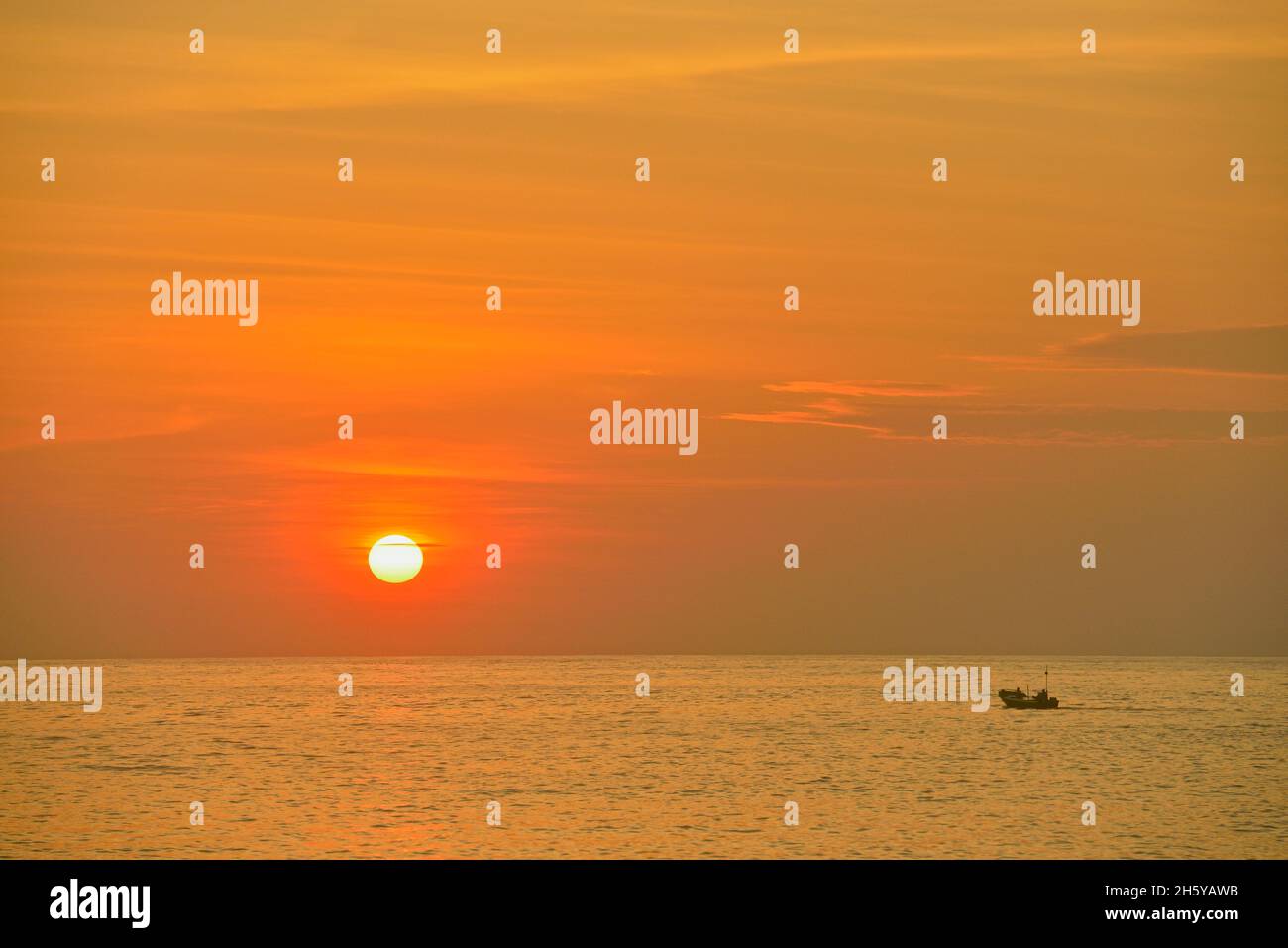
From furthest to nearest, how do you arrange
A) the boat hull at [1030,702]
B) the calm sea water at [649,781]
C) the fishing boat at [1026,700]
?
the boat hull at [1030,702] → the fishing boat at [1026,700] → the calm sea water at [649,781]

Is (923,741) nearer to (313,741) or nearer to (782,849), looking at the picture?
(313,741)

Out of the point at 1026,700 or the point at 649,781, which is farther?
the point at 1026,700

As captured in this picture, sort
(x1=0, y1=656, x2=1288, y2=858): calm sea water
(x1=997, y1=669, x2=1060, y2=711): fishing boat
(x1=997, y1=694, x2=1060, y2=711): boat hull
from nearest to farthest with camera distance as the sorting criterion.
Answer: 1. (x1=0, y1=656, x2=1288, y2=858): calm sea water
2. (x1=997, y1=669, x2=1060, y2=711): fishing boat
3. (x1=997, y1=694, x2=1060, y2=711): boat hull

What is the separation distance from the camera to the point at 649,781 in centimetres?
8550

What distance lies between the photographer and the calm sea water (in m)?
63.7

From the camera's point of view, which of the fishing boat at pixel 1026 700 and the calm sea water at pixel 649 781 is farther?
the fishing boat at pixel 1026 700

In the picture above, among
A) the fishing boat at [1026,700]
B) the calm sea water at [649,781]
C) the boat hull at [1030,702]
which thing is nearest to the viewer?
the calm sea water at [649,781]

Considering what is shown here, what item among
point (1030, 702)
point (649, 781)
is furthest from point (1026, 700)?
point (649, 781)

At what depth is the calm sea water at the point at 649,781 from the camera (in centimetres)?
6366

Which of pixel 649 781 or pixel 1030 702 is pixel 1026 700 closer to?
pixel 1030 702

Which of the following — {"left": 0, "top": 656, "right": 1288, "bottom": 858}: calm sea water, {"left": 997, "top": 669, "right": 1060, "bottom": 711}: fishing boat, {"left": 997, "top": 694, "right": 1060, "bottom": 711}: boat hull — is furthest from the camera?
{"left": 997, "top": 694, "right": 1060, "bottom": 711}: boat hull
